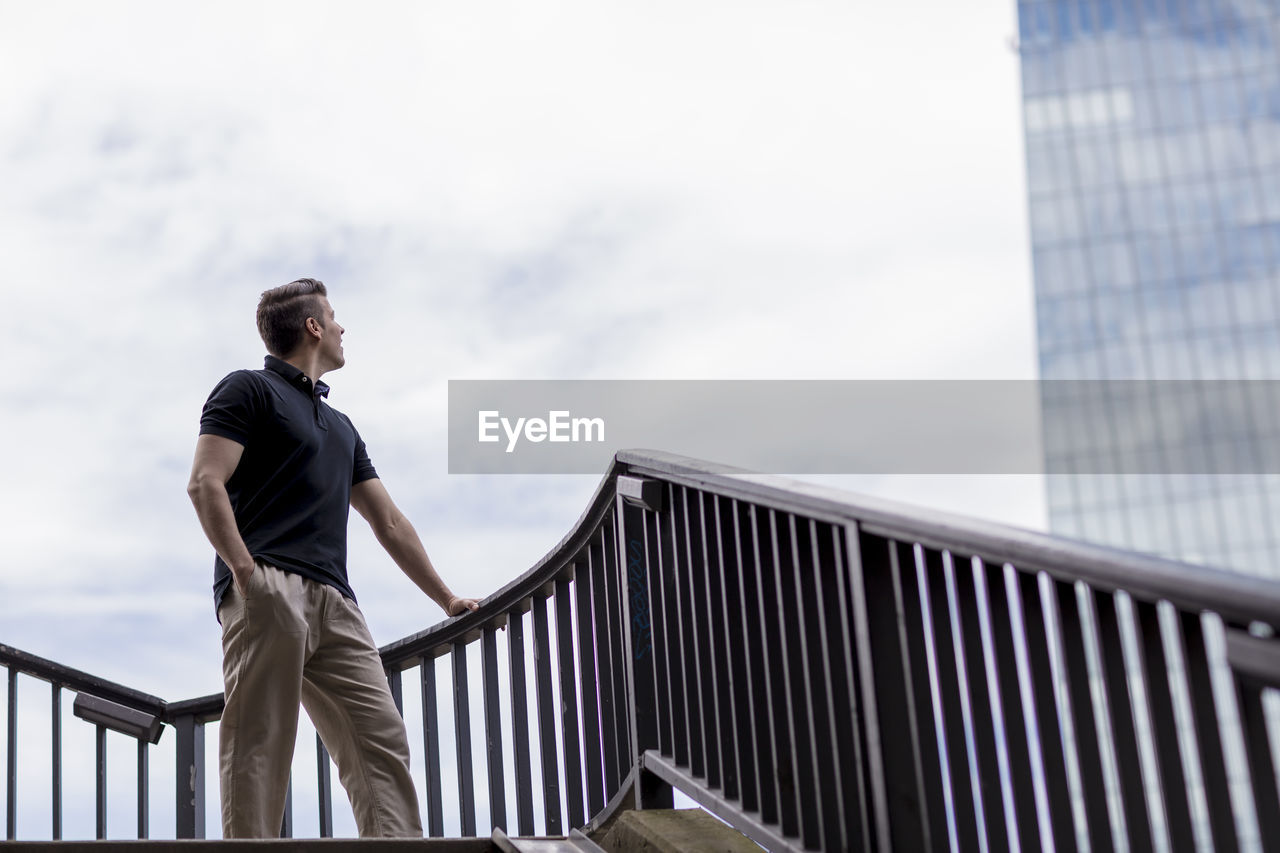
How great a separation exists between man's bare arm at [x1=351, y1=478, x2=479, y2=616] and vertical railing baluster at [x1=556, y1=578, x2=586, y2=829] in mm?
477

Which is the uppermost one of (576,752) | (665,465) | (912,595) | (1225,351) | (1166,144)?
(1166,144)

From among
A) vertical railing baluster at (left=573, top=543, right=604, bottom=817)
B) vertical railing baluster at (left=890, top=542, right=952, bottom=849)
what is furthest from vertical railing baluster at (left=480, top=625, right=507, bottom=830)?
vertical railing baluster at (left=890, top=542, right=952, bottom=849)

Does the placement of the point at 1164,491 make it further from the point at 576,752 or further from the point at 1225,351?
the point at 576,752

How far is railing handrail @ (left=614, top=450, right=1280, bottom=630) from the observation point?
156cm

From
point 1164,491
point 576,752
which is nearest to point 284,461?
point 576,752

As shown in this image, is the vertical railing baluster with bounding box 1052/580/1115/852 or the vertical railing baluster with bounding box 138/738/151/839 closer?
the vertical railing baluster with bounding box 1052/580/1115/852

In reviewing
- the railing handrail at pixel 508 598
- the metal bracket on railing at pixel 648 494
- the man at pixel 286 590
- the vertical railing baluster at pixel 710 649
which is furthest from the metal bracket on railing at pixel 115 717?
the vertical railing baluster at pixel 710 649

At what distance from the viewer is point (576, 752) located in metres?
3.78

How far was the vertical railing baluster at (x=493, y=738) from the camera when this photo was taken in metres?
4.00

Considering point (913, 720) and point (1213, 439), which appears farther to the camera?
point (1213, 439)

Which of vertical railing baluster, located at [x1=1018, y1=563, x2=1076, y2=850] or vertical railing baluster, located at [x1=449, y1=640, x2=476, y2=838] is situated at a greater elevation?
vertical railing baluster, located at [x1=1018, y1=563, x2=1076, y2=850]

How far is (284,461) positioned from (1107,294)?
58.1m

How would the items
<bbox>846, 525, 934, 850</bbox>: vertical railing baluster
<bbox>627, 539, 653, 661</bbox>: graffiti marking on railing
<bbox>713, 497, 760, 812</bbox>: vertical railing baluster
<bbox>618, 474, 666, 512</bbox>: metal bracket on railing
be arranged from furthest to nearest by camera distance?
<bbox>627, 539, 653, 661</bbox>: graffiti marking on railing, <bbox>618, 474, 666, 512</bbox>: metal bracket on railing, <bbox>713, 497, 760, 812</bbox>: vertical railing baluster, <bbox>846, 525, 934, 850</bbox>: vertical railing baluster

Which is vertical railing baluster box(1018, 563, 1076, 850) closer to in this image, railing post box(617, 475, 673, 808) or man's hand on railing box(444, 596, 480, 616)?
railing post box(617, 475, 673, 808)
